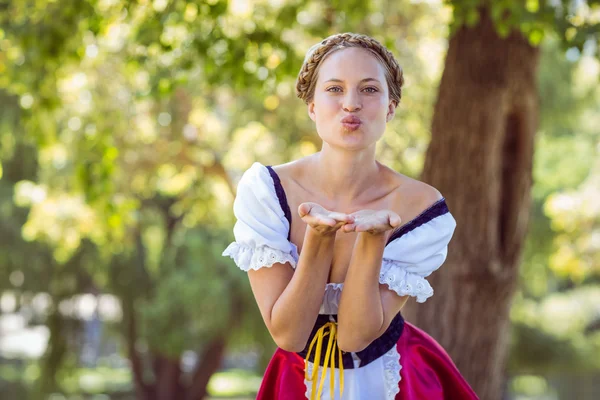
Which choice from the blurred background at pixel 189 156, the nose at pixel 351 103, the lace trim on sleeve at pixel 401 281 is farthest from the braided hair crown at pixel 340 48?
the blurred background at pixel 189 156

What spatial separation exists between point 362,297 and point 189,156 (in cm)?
870

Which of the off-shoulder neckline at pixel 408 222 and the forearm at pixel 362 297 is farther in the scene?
the off-shoulder neckline at pixel 408 222

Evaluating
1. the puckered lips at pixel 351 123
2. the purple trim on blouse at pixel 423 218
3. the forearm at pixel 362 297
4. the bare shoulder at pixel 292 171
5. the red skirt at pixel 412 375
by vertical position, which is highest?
the puckered lips at pixel 351 123

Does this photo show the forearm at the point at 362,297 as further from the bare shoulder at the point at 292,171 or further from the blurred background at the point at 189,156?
the blurred background at the point at 189,156

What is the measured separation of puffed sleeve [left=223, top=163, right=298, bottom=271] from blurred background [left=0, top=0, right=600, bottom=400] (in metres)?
2.47

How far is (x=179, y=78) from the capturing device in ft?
17.9

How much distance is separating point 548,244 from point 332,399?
43.2 feet

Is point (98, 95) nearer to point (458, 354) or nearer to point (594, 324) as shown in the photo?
point (458, 354)

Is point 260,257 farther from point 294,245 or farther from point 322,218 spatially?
point 322,218

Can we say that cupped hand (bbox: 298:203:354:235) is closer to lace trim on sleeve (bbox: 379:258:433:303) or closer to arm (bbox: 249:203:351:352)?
arm (bbox: 249:203:351:352)

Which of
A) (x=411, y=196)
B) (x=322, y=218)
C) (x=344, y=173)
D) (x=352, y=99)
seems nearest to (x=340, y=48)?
(x=352, y=99)

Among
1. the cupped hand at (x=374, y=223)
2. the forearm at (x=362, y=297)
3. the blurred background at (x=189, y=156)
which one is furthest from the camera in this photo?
the blurred background at (x=189, y=156)

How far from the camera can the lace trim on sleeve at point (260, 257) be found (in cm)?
208

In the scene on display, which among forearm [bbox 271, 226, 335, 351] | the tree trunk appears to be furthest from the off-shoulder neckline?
the tree trunk
